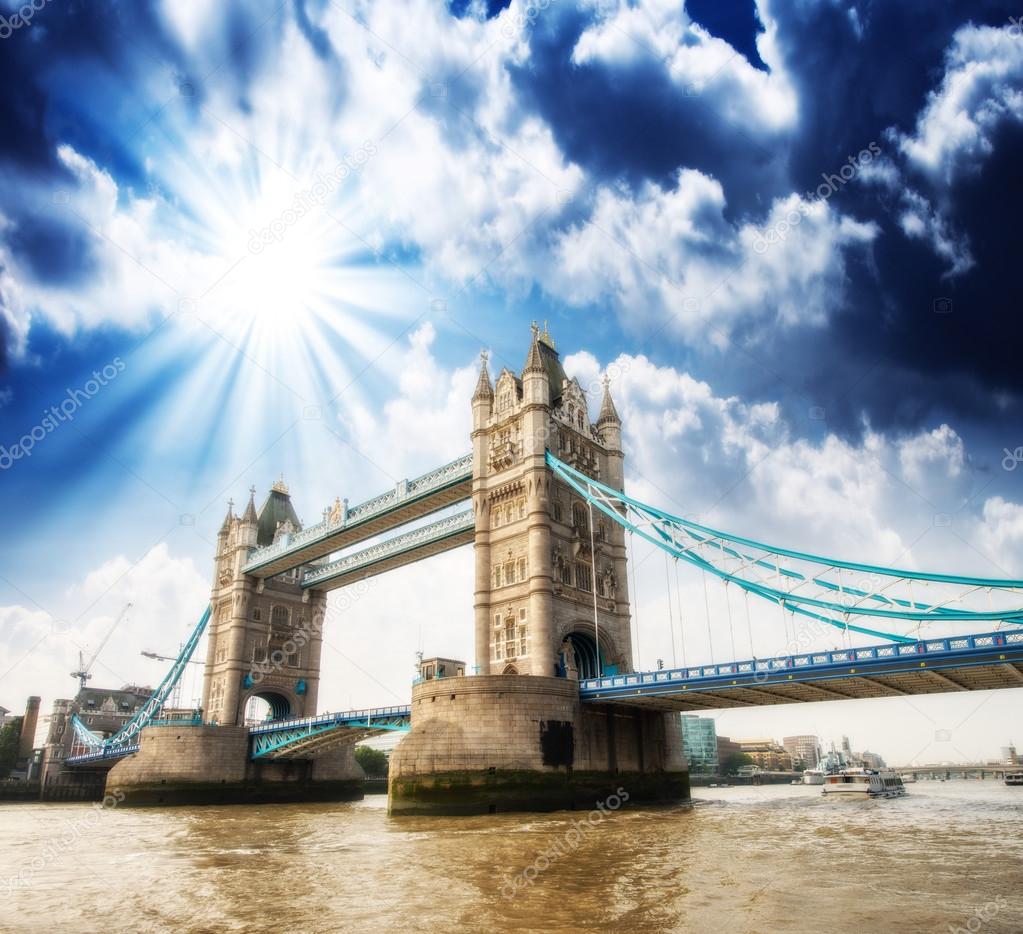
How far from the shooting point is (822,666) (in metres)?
31.0

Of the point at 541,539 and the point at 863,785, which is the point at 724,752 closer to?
the point at 863,785

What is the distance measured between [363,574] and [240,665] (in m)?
12.5

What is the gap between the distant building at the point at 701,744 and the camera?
155 metres

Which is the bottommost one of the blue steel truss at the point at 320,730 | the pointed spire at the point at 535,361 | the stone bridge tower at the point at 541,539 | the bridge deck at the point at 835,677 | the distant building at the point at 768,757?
the distant building at the point at 768,757

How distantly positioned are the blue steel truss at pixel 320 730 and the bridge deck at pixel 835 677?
43.9 feet

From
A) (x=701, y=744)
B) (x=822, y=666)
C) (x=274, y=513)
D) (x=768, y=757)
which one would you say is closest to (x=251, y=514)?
(x=274, y=513)

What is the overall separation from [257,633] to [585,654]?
33055 millimetres

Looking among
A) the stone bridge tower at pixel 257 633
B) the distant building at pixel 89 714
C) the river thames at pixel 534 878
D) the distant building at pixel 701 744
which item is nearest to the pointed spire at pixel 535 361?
the river thames at pixel 534 878

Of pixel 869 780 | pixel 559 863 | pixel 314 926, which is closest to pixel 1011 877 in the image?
pixel 559 863

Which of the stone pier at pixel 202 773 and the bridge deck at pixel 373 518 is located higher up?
the bridge deck at pixel 373 518

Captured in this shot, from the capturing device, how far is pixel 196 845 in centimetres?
2494

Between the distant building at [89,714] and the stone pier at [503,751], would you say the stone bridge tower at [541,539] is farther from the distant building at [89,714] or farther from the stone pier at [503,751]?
the distant building at [89,714]

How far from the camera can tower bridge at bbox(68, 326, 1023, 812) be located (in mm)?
32500

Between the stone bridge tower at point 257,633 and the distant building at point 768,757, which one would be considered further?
the distant building at point 768,757
